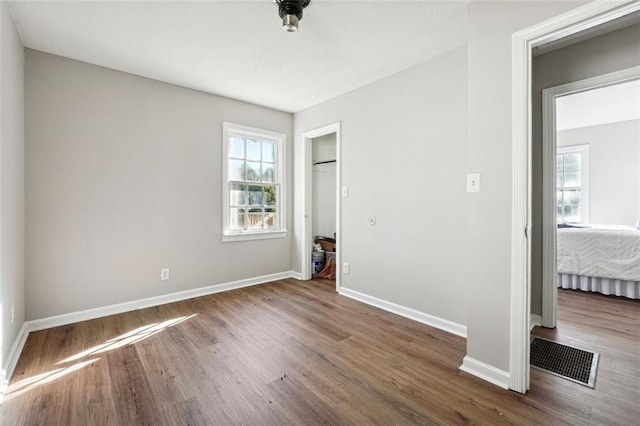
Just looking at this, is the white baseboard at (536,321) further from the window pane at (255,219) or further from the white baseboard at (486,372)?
the window pane at (255,219)

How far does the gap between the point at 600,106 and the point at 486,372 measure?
510cm

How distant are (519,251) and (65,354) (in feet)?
10.7

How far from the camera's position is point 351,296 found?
3.49 metres

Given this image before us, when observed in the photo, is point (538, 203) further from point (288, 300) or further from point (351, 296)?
point (288, 300)

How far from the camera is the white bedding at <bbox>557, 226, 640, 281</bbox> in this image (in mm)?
3357

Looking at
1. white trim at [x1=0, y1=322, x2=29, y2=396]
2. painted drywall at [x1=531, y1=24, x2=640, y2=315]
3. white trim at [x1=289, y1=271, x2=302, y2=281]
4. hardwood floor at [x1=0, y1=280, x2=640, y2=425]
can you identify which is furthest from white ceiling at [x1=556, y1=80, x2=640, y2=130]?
white trim at [x1=0, y1=322, x2=29, y2=396]

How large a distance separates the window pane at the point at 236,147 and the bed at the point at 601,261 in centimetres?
456

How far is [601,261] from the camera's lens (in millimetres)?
3537

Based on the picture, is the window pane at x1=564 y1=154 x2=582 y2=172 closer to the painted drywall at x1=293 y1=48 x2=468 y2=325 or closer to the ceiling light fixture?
the painted drywall at x1=293 y1=48 x2=468 y2=325

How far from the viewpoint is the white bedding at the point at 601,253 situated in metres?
3.36

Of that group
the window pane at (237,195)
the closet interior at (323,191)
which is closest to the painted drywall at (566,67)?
the closet interior at (323,191)

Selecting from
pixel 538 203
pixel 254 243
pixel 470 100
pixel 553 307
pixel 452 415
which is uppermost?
pixel 470 100

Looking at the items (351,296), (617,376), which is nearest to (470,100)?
(617,376)

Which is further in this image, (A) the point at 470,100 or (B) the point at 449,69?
(B) the point at 449,69
